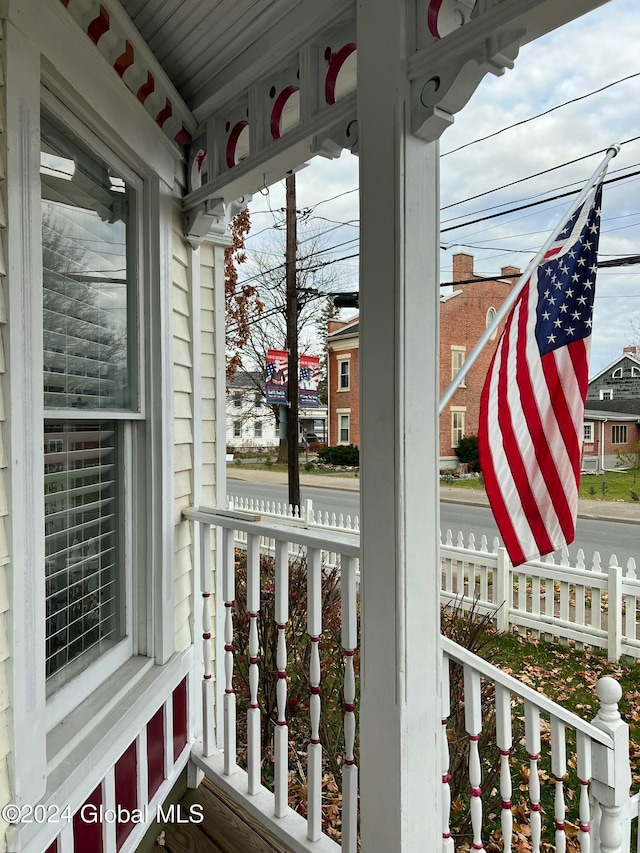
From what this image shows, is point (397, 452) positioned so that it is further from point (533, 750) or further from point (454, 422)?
point (454, 422)

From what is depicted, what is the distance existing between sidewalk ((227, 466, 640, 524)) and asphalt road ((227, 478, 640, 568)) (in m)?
0.17

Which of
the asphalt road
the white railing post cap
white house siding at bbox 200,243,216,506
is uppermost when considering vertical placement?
white house siding at bbox 200,243,216,506

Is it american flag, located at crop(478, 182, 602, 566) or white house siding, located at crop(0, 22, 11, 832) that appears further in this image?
american flag, located at crop(478, 182, 602, 566)

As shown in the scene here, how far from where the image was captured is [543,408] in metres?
1.53

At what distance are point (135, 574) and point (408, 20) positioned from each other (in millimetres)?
1712

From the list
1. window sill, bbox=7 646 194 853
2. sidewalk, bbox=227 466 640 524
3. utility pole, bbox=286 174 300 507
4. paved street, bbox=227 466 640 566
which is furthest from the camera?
sidewalk, bbox=227 466 640 524

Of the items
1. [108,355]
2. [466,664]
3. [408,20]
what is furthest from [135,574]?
[408,20]

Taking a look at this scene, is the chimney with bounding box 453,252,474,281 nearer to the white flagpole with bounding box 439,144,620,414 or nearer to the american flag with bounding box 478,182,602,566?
the white flagpole with bounding box 439,144,620,414

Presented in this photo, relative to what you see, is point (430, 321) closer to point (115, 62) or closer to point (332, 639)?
point (115, 62)

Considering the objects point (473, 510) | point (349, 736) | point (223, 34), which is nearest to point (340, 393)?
point (473, 510)

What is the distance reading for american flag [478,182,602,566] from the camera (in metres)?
1.49

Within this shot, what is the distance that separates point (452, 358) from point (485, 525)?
572 cm

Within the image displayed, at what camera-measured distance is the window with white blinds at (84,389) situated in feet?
4.21

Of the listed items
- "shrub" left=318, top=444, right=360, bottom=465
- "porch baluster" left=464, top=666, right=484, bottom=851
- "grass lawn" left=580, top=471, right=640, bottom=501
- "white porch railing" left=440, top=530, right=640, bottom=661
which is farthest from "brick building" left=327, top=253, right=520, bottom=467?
"porch baluster" left=464, top=666, right=484, bottom=851
